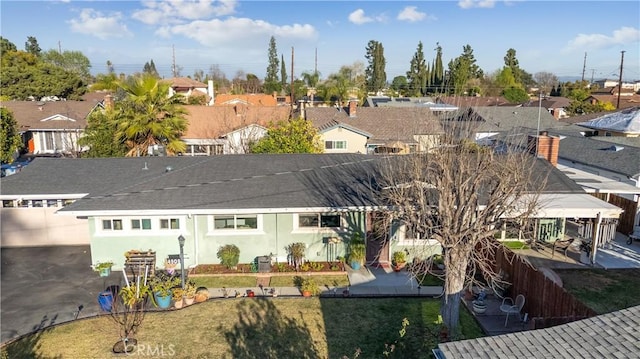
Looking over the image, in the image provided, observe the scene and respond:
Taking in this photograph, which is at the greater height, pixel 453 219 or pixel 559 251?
pixel 453 219

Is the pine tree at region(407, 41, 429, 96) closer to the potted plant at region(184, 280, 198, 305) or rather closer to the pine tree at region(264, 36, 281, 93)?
the pine tree at region(264, 36, 281, 93)

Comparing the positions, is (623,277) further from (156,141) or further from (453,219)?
(156,141)

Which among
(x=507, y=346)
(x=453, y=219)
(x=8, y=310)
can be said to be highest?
(x=453, y=219)

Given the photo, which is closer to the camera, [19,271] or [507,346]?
[507,346]

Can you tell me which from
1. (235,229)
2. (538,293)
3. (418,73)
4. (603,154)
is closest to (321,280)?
(235,229)

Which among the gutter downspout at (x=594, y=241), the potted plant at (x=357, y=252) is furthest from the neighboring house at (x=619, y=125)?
the potted plant at (x=357, y=252)

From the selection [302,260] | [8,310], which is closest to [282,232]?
[302,260]
